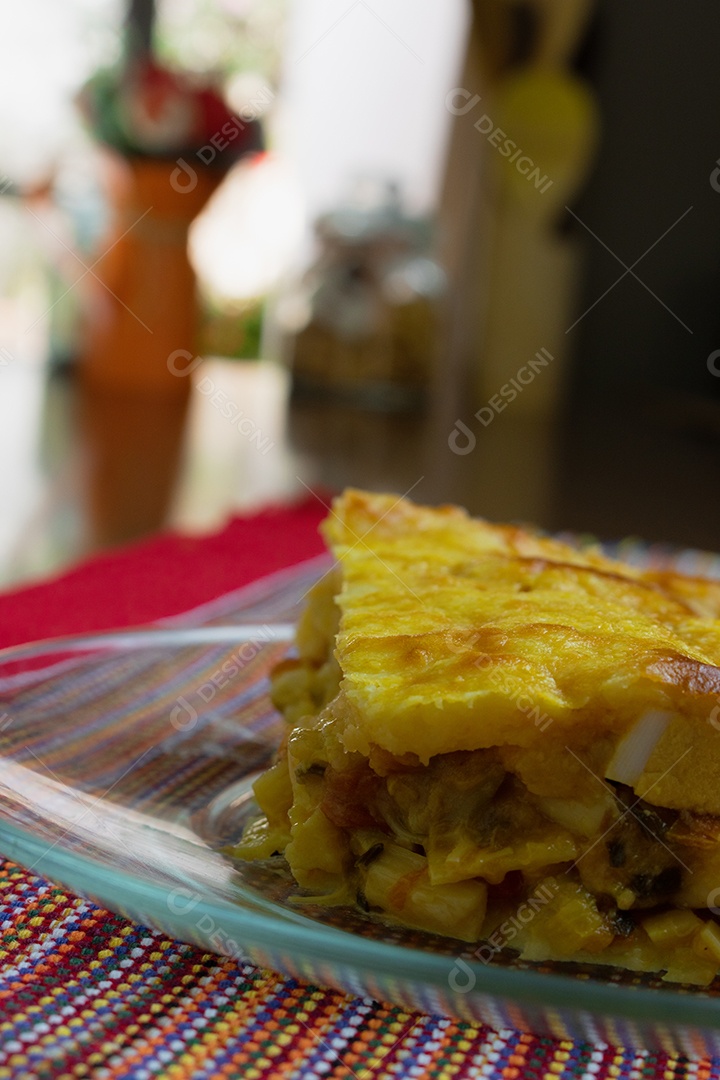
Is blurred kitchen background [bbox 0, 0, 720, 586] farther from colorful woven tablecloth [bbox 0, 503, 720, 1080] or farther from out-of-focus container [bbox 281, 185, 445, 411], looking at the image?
colorful woven tablecloth [bbox 0, 503, 720, 1080]

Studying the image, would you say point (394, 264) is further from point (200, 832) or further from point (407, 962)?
point (407, 962)

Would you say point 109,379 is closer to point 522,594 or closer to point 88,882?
point 522,594

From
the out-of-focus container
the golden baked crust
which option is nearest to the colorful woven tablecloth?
the golden baked crust

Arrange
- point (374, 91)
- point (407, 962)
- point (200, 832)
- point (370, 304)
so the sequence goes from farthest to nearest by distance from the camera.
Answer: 1. point (374, 91)
2. point (370, 304)
3. point (200, 832)
4. point (407, 962)

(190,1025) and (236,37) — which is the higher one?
(190,1025)

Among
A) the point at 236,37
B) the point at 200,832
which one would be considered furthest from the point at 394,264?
the point at 200,832

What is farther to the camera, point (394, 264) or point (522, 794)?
→ point (394, 264)

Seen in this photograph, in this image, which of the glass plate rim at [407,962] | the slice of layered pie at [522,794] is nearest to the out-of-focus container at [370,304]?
the slice of layered pie at [522,794]
